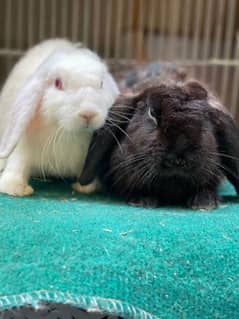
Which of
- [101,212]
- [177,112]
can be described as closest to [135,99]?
[177,112]

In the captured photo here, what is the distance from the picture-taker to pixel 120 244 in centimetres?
77

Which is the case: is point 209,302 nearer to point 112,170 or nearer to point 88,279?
point 88,279

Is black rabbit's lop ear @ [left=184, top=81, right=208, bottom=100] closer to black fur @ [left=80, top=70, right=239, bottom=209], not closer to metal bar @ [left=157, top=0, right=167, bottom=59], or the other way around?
black fur @ [left=80, top=70, right=239, bottom=209]

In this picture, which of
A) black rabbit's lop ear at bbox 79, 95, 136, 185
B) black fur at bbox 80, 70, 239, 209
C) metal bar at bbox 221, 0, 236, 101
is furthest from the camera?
metal bar at bbox 221, 0, 236, 101

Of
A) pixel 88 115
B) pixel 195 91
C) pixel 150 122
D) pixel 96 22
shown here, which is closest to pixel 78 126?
pixel 88 115

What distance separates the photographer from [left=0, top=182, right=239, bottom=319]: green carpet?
712 millimetres

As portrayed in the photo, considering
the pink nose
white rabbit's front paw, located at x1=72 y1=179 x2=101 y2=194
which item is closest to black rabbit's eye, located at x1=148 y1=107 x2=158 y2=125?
the pink nose

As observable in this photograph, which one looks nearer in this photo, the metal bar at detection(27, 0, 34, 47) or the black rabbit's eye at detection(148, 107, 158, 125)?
the black rabbit's eye at detection(148, 107, 158, 125)

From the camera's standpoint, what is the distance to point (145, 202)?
1001mm

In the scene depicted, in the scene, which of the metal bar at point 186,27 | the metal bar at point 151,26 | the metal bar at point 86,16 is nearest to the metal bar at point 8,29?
the metal bar at point 86,16

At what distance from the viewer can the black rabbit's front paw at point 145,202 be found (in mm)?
995

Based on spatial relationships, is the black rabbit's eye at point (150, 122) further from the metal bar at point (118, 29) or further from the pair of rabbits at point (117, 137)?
the metal bar at point (118, 29)

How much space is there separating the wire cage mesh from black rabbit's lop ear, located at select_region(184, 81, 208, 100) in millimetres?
649

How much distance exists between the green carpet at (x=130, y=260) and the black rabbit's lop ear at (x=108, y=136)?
198 millimetres
